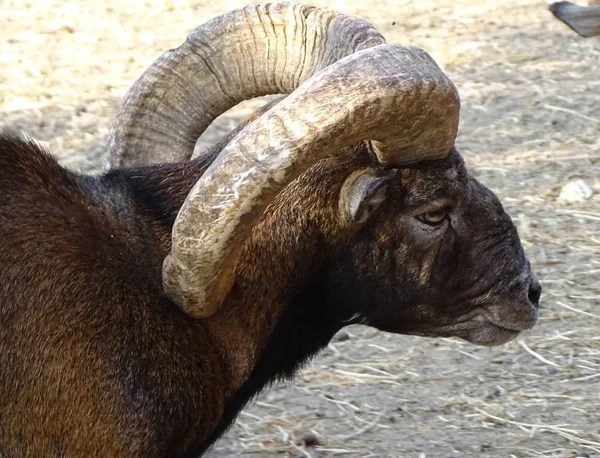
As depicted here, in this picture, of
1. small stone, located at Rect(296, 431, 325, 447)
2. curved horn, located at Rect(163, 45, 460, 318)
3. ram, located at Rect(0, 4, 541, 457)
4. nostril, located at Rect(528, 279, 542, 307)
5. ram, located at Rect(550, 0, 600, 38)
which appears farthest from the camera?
ram, located at Rect(550, 0, 600, 38)

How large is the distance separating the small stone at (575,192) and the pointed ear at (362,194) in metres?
5.44

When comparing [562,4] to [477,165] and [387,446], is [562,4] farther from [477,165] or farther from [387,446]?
[477,165]

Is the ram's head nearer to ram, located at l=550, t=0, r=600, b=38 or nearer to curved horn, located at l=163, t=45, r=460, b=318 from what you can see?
curved horn, located at l=163, t=45, r=460, b=318

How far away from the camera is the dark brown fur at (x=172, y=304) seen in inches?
180

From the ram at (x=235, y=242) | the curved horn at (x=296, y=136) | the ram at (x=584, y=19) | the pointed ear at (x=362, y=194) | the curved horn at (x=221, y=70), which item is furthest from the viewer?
the ram at (x=584, y=19)

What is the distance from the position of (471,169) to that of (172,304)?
19.8 feet

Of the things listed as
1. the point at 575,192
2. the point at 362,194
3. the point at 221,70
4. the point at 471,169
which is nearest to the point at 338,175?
the point at 362,194

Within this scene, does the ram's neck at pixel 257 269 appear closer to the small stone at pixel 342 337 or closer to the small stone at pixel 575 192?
the small stone at pixel 342 337

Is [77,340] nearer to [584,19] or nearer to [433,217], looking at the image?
[433,217]

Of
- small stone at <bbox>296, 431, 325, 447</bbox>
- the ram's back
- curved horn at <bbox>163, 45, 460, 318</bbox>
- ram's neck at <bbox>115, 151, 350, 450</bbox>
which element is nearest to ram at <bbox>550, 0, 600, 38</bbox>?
curved horn at <bbox>163, 45, 460, 318</bbox>

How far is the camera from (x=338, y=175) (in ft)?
16.4

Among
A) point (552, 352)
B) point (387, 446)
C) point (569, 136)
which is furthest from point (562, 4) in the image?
point (569, 136)

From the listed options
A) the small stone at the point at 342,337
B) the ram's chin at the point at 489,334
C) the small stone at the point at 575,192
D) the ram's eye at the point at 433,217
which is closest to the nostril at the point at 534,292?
the ram's chin at the point at 489,334

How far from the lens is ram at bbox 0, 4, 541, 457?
4.54 metres
